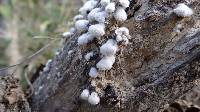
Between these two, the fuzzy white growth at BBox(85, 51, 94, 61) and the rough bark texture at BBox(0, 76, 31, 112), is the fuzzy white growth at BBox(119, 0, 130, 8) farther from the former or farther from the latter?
the rough bark texture at BBox(0, 76, 31, 112)

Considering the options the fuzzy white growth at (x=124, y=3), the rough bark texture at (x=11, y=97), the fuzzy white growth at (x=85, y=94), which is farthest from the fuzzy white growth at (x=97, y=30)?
the rough bark texture at (x=11, y=97)

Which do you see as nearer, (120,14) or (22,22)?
(120,14)

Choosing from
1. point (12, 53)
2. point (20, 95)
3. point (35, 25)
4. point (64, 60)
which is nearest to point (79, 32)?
point (64, 60)

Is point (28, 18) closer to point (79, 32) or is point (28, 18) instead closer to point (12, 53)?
point (12, 53)

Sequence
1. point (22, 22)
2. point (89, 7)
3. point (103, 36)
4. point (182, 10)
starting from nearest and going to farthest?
point (182, 10) → point (103, 36) → point (89, 7) → point (22, 22)

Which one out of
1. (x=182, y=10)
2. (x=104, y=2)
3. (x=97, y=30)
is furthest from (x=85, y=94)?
(x=182, y=10)

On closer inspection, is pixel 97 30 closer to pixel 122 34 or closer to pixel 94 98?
pixel 122 34

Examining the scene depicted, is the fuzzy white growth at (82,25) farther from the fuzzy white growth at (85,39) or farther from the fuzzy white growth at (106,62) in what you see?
the fuzzy white growth at (106,62)
